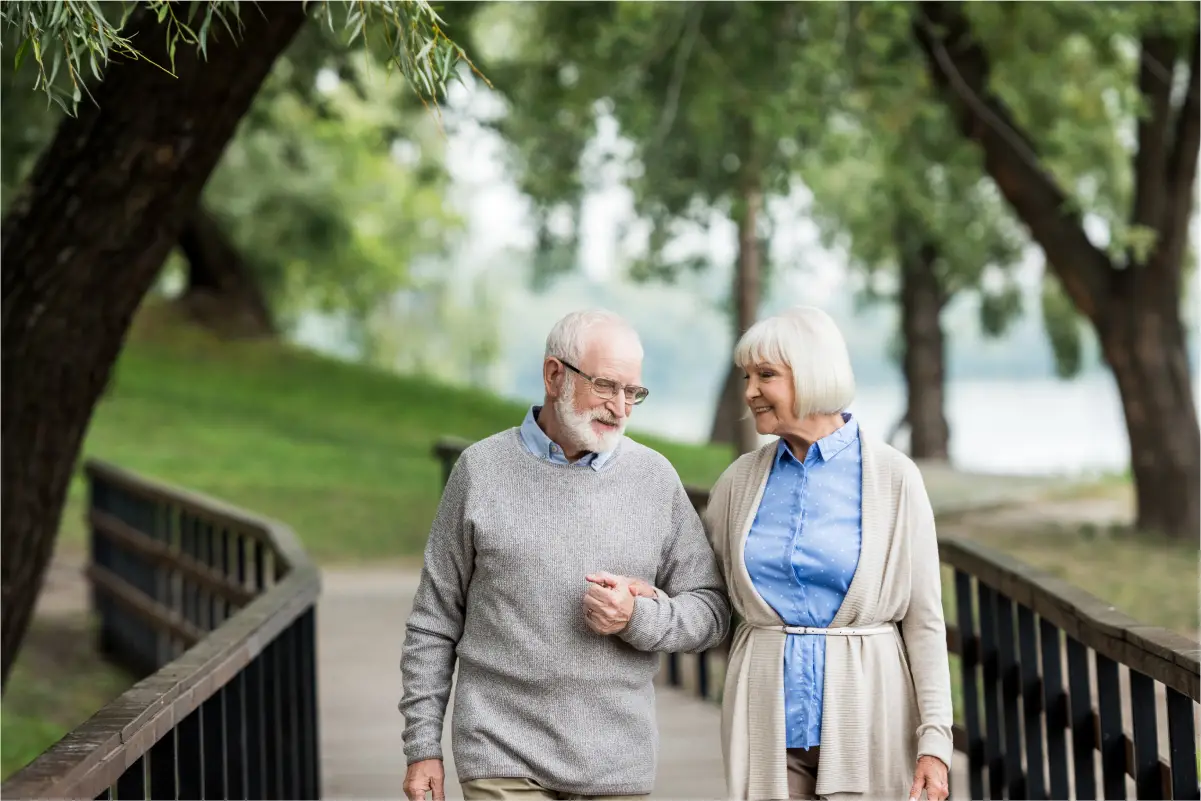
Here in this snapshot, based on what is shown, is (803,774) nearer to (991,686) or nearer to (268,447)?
(991,686)

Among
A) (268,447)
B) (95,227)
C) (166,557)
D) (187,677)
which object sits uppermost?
(268,447)

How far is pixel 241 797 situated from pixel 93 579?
23.0ft

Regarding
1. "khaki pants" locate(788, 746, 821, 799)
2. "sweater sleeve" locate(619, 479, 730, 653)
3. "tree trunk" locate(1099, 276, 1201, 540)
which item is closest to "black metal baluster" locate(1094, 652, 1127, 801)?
"khaki pants" locate(788, 746, 821, 799)

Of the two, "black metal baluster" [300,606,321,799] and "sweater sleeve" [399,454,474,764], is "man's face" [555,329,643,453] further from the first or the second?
"black metal baluster" [300,606,321,799]

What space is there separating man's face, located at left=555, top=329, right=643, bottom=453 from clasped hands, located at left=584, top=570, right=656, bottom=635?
0.89 ft

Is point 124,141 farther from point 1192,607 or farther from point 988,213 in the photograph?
point 988,213

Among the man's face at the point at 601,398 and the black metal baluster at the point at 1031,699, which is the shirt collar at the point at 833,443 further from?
the black metal baluster at the point at 1031,699

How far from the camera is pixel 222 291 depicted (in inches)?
1114

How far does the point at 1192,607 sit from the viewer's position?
12.2 m

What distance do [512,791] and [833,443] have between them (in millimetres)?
1001

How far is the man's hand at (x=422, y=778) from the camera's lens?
3451 millimetres

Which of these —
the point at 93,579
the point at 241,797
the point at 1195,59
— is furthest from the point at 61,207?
the point at 1195,59

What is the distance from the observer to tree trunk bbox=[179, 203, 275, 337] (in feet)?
91.3

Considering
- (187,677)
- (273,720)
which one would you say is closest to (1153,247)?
(273,720)
